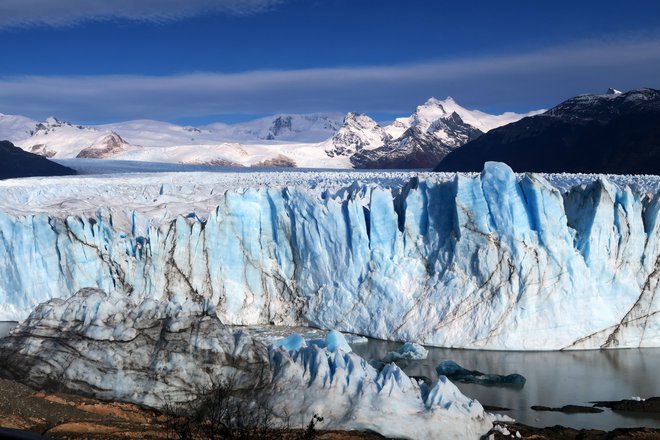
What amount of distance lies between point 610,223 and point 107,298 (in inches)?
316

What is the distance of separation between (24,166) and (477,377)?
25.1m

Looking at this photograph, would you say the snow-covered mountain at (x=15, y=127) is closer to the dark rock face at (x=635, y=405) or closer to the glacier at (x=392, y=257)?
the glacier at (x=392, y=257)

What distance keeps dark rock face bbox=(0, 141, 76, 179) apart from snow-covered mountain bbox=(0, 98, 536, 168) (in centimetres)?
1010

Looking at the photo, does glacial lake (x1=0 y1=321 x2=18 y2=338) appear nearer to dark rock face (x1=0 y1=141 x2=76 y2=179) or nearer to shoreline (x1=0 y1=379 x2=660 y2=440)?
shoreline (x1=0 y1=379 x2=660 y2=440)

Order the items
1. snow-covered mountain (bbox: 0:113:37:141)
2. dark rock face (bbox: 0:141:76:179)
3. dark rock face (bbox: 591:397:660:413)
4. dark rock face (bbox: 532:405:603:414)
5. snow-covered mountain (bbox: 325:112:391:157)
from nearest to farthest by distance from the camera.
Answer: dark rock face (bbox: 532:405:603:414) < dark rock face (bbox: 591:397:660:413) < dark rock face (bbox: 0:141:76:179) < snow-covered mountain (bbox: 325:112:391:157) < snow-covered mountain (bbox: 0:113:37:141)

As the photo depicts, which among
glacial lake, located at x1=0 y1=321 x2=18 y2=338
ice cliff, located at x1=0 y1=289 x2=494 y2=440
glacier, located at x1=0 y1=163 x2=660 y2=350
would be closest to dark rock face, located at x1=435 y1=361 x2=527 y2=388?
glacier, located at x1=0 y1=163 x2=660 y2=350

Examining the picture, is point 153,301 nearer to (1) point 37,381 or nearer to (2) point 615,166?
(1) point 37,381

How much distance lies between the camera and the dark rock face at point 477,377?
11.2m

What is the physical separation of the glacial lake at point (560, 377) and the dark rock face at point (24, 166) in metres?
18.4

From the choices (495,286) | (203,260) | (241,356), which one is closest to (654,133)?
(495,286)

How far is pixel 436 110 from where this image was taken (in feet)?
194

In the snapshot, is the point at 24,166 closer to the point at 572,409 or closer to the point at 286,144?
the point at 572,409

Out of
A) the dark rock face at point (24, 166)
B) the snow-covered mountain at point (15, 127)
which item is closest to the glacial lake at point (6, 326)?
the dark rock face at point (24, 166)

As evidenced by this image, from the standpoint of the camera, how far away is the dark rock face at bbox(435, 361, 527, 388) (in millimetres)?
11195
